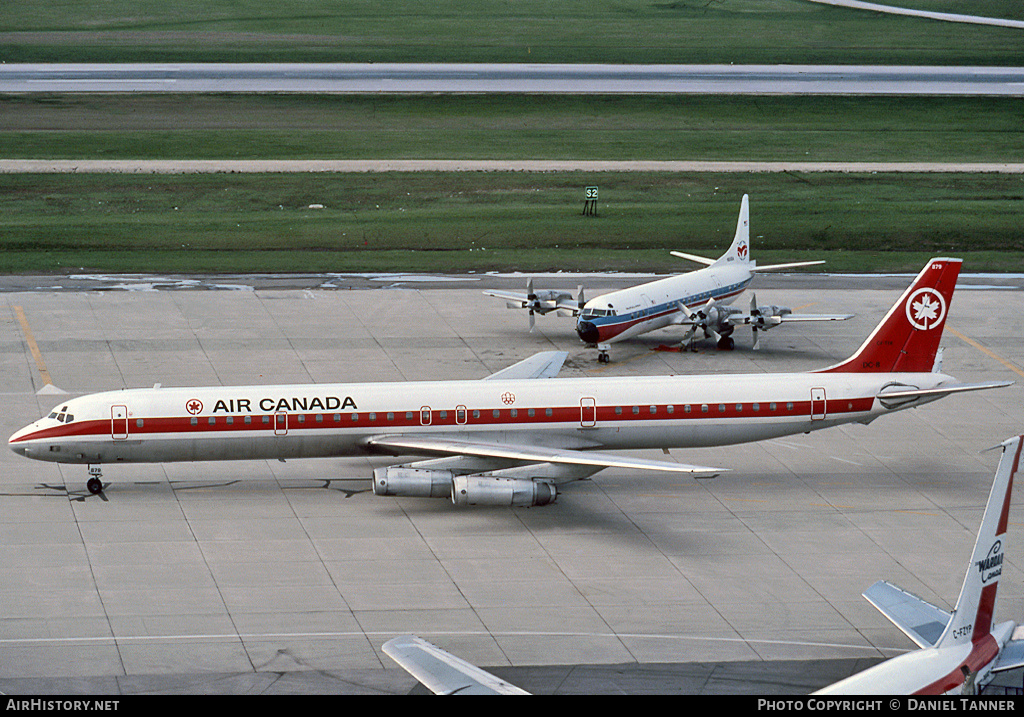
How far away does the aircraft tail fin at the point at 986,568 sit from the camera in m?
23.6

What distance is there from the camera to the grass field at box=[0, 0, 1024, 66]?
5349 inches

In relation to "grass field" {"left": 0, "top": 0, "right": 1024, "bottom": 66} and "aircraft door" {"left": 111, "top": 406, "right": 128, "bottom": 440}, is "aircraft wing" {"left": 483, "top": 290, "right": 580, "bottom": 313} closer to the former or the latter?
"aircraft door" {"left": 111, "top": 406, "right": 128, "bottom": 440}

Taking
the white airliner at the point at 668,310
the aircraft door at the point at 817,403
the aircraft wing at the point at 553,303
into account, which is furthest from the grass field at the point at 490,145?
the aircraft door at the point at 817,403

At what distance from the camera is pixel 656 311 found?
189ft

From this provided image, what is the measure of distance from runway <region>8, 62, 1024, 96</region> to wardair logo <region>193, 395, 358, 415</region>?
265 feet

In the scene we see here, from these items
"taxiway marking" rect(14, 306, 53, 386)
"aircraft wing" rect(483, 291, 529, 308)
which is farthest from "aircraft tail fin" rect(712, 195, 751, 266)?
"taxiway marking" rect(14, 306, 53, 386)

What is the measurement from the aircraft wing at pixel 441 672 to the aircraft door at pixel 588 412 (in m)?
16.5

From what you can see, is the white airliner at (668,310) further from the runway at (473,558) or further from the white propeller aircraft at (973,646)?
the white propeller aircraft at (973,646)

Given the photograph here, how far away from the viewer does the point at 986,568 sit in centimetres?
2427

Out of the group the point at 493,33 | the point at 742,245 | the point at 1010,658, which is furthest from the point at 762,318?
the point at 493,33

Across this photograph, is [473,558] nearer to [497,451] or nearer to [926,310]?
[497,451]

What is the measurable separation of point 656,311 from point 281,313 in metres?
18.5

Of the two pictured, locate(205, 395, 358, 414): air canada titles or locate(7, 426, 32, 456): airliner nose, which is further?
locate(205, 395, 358, 414): air canada titles

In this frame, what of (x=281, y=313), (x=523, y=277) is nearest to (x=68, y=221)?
(x=281, y=313)
